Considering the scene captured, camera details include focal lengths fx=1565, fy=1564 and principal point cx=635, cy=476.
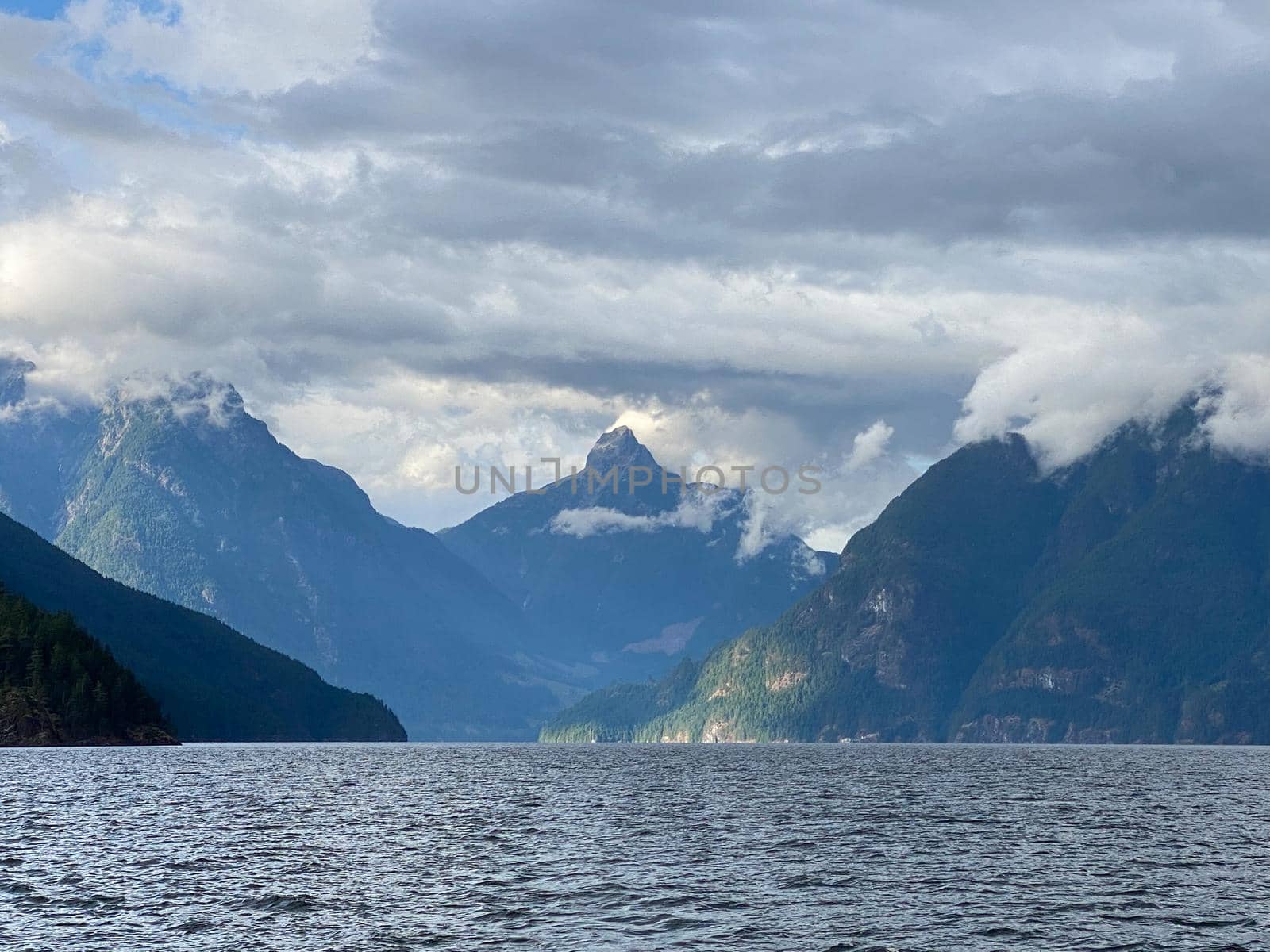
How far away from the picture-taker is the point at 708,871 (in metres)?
96.4

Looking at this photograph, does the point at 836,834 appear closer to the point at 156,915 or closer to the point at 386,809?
the point at 386,809

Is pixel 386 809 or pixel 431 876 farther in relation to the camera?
pixel 386 809

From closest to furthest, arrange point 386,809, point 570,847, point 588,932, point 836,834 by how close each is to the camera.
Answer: point 588,932 < point 570,847 < point 836,834 < point 386,809

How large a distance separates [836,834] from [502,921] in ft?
175

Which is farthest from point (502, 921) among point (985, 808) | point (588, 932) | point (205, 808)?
point (985, 808)

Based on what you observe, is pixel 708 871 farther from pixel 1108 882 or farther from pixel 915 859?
pixel 1108 882

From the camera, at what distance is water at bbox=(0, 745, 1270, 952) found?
72.1 metres

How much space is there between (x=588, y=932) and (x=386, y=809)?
3274 inches

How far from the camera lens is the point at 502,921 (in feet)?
247

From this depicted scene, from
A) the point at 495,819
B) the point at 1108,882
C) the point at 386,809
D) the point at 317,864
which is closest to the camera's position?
the point at 1108,882

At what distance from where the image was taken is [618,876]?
93500mm

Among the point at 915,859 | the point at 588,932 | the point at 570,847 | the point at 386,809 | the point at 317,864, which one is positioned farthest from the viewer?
the point at 386,809

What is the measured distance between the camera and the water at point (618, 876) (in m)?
72.1

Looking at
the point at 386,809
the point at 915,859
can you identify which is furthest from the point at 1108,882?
the point at 386,809
